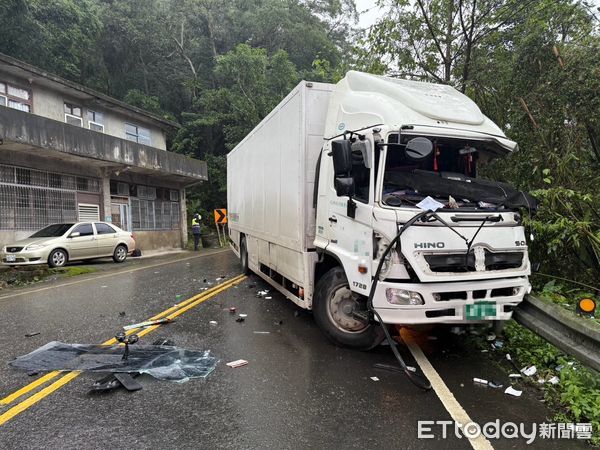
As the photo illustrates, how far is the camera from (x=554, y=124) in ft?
23.9

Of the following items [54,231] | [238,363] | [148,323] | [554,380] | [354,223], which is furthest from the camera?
[54,231]

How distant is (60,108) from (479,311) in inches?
761

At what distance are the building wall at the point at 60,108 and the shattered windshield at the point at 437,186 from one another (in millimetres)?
17062

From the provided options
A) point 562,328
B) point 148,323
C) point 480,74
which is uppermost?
point 480,74

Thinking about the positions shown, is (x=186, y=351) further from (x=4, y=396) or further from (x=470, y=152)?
(x=470, y=152)

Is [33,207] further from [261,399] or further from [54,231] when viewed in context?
[261,399]

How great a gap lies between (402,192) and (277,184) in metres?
2.85

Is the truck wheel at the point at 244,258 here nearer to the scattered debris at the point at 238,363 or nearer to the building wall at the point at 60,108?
the scattered debris at the point at 238,363

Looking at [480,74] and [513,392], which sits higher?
[480,74]

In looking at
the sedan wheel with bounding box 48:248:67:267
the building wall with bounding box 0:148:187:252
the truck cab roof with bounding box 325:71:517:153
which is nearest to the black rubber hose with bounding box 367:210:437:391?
the truck cab roof with bounding box 325:71:517:153

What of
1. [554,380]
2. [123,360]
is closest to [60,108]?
[123,360]

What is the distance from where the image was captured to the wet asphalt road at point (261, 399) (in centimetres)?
309

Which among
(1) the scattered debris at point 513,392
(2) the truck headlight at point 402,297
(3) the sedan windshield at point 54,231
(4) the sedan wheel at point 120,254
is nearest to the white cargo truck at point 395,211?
(2) the truck headlight at point 402,297

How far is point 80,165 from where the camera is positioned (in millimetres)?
17172
